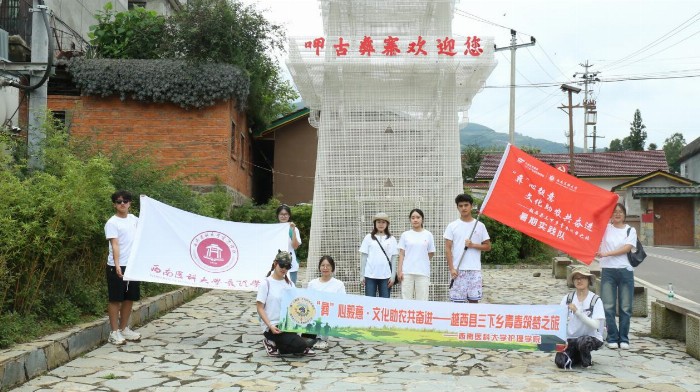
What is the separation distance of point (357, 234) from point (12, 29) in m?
10.7

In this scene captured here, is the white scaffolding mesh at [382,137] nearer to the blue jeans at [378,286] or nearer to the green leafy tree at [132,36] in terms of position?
the blue jeans at [378,286]

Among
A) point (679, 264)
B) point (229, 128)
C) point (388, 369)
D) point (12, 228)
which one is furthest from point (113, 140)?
point (679, 264)

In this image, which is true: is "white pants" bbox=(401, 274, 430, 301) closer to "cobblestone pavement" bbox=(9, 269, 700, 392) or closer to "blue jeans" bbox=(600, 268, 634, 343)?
"cobblestone pavement" bbox=(9, 269, 700, 392)

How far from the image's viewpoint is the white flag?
7.66 metres

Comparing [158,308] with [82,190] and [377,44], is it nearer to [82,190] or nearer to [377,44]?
[82,190]

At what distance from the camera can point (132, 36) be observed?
18656 millimetres

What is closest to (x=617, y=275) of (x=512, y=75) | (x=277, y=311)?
(x=277, y=311)

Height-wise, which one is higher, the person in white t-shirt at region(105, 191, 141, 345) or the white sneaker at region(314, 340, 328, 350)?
the person in white t-shirt at region(105, 191, 141, 345)

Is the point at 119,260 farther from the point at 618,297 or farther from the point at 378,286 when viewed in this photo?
the point at 618,297

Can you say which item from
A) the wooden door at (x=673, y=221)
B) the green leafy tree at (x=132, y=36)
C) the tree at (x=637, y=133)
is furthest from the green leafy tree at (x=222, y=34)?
the tree at (x=637, y=133)

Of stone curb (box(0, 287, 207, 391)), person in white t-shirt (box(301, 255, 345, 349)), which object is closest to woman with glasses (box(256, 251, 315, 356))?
person in white t-shirt (box(301, 255, 345, 349))

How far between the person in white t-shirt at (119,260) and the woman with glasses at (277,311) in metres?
1.65

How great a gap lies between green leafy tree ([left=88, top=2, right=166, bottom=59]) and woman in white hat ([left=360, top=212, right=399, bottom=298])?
12432 millimetres

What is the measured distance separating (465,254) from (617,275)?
1.92m
